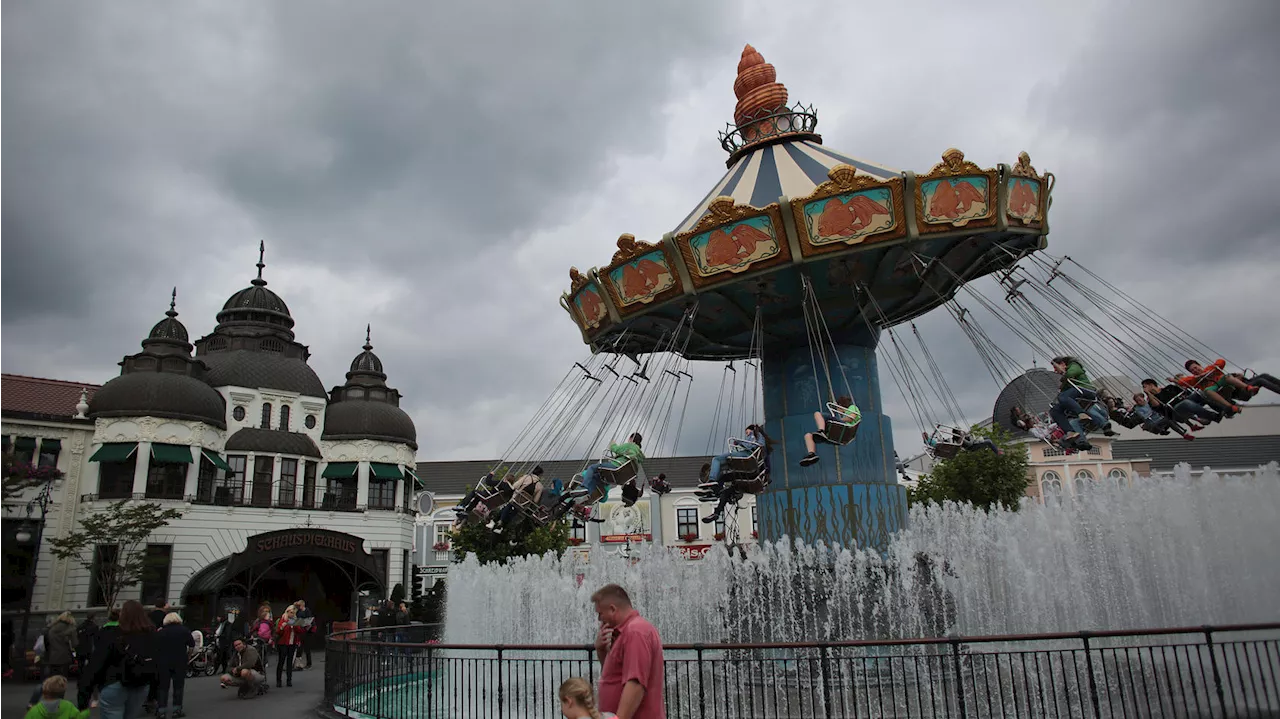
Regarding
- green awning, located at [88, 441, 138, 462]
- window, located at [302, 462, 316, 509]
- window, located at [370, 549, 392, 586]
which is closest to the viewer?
green awning, located at [88, 441, 138, 462]

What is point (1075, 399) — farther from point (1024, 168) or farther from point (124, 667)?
point (124, 667)

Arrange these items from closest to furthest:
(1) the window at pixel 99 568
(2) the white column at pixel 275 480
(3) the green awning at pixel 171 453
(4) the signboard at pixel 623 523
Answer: (1) the window at pixel 99 568, (3) the green awning at pixel 171 453, (2) the white column at pixel 275 480, (4) the signboard at pixel 623 523

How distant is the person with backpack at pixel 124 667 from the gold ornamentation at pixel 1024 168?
435 inches

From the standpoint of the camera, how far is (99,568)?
24.5 meters

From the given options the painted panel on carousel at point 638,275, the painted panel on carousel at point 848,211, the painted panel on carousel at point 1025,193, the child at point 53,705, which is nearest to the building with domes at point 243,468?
the painted panel on carousel at point 638,275

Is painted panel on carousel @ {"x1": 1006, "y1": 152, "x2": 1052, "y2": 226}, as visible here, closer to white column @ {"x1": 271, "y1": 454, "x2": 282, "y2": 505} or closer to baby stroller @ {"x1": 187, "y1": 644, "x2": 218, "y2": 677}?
baby stroller @ {"x1": 187, "y1": 644, "x2": 218, "y2": 677}

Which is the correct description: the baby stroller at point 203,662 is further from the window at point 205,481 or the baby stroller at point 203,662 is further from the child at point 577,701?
the child at point 577,701

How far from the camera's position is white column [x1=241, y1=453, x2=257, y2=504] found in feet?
96.6

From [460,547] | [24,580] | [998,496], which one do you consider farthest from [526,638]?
[998,496]

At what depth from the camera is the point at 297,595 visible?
97.2 ft

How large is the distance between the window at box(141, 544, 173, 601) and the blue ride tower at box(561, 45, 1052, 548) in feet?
65.1

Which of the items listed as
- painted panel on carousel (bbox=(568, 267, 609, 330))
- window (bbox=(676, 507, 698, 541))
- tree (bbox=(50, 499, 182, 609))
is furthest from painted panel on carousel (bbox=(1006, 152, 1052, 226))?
window (bbox=(676, 507, 698, 541))

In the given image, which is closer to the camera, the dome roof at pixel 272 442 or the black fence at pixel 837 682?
the black fence at pixel 837 682

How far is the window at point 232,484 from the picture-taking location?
2872 centimetres
